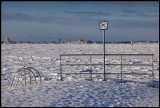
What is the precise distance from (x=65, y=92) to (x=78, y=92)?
43 cm

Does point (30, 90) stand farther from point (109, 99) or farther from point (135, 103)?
point (135, 103)

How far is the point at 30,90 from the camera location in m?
8.20

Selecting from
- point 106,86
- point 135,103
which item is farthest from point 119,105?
point 106,86

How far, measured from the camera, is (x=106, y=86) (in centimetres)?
914

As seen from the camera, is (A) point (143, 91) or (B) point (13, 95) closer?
(B) point (13, 95)

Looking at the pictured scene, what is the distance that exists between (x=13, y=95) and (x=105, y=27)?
4572mm

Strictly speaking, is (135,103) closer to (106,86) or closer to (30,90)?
(106,86)

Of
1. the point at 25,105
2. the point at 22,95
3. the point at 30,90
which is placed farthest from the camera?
the point at 30,90

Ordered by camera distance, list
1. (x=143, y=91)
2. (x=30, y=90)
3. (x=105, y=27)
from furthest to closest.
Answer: (x=105, y=27) → (x=143, y=91) → (x=30, y=90)

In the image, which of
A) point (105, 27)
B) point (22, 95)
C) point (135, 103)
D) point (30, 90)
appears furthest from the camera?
point (105, 27)

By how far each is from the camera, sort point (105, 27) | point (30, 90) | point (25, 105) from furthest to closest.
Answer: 1. point (105, 27)
2. point (30, 90)
3. point (25, 105)

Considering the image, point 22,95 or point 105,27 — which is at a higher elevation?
point 105,27

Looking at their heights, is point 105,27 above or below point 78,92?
above

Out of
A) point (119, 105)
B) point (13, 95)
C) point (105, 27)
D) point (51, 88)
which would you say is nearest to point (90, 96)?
point (119, 105)
